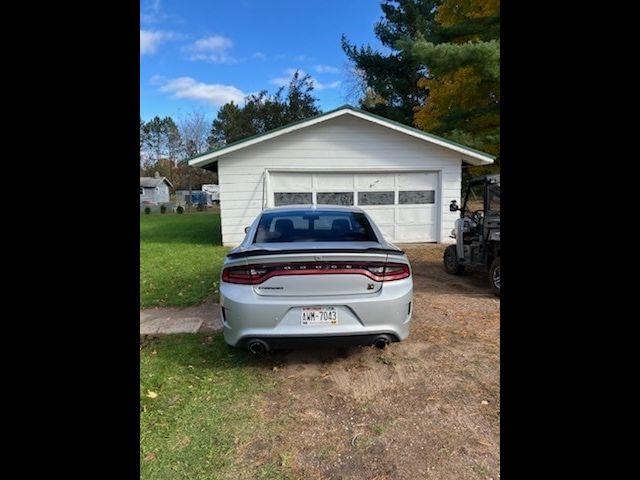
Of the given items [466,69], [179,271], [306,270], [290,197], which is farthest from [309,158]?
[306,270]

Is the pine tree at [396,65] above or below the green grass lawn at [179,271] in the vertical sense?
above

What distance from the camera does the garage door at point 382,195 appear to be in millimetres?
12250

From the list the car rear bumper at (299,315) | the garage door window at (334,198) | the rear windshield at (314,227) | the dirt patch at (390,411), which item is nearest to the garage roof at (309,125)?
the garage door window at (334,198)

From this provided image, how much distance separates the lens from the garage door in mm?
12250

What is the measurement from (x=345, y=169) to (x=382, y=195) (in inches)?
57.8

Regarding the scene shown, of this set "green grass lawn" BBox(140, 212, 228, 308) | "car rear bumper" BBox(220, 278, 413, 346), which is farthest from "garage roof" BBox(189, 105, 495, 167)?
"car rear bumper" BBox(220, 278, 413, 346)

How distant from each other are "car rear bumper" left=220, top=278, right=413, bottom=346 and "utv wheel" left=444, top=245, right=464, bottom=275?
495cm

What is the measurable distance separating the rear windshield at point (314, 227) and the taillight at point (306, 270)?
1.91 feet

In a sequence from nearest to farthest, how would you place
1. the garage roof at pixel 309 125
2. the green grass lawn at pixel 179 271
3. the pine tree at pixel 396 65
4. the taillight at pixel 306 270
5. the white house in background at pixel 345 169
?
the taillight at pixel 306 270 < the green grass lawn at pixel 179 271 < the garage roof at pixel 309 125 < the white house in background at pixel 345 169 < the pine tree at pixel 396 65

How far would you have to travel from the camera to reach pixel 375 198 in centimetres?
1246

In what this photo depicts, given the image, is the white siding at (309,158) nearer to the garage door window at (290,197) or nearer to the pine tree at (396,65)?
the garage door window at (290,197)

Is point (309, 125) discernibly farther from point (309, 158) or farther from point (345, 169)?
point (345, 169)
